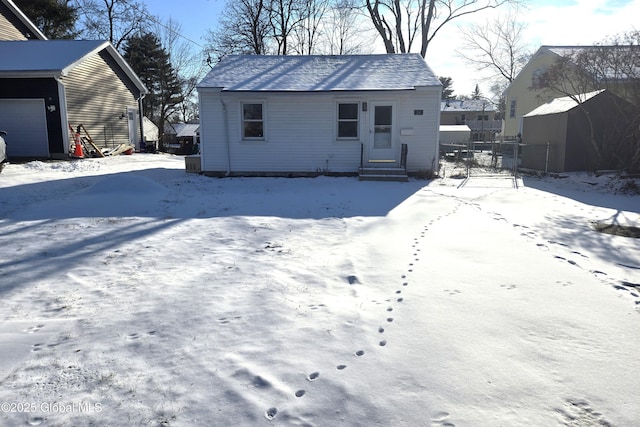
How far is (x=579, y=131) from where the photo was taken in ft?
47.3

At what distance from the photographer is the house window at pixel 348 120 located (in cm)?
1360

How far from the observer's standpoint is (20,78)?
16422mm

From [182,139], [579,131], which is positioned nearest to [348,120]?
[579,131]

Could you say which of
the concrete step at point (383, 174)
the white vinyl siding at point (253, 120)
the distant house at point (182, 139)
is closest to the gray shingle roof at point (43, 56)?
the white vinyl siding at point (253, 120)

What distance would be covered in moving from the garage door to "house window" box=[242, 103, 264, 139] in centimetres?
909

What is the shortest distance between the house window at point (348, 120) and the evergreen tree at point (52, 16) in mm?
25784

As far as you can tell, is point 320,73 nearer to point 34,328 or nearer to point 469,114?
point 34,328

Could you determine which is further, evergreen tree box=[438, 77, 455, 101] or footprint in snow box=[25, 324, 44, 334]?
evergreen tree box=[438, 77, 455, 101]

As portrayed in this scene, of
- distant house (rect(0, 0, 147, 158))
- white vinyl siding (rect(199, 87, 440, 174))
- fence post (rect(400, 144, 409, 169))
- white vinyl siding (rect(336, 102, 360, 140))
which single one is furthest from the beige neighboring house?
distant house (rect(0, 0, 147, 158))

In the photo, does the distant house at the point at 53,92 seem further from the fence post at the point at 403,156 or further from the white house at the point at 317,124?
the fence post at the point at 403,156

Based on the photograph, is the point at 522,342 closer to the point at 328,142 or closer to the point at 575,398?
the point at 575,398

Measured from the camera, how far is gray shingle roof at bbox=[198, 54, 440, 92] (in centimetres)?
1339

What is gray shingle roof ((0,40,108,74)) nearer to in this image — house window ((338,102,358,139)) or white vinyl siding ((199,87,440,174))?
white vinyl siding ((199,87,440,174))

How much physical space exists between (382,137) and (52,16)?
2768cm
